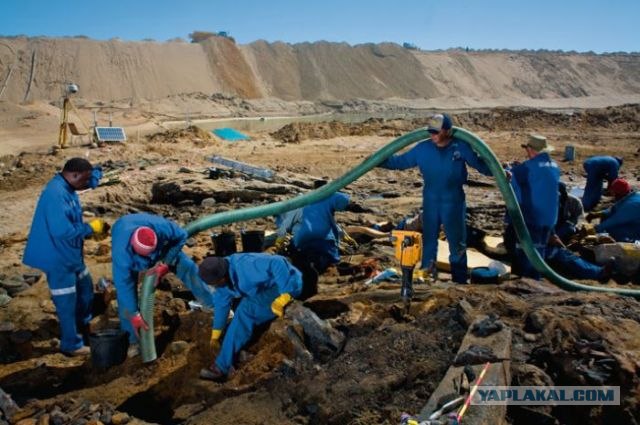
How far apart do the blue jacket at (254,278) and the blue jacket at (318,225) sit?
5.33 ft

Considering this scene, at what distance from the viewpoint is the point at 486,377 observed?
114 inches

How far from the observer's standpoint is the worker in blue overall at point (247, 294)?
13.4 feet

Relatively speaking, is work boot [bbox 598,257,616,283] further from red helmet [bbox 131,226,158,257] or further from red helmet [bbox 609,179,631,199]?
red helmet [bbox 131,226,158,257]

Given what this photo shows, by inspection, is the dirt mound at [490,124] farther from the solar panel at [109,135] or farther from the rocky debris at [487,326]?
the rocky debris at [487,326]

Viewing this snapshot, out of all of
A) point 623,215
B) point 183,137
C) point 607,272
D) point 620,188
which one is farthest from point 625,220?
point 183,137

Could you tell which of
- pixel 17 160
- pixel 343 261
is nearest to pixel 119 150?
pixel 17 160

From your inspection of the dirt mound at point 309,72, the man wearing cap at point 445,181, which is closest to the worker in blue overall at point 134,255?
the man wearing cap at point 445,181

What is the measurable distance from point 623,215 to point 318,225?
138 inches

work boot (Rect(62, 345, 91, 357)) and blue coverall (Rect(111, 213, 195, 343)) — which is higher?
blue coverall (Rect(111, 213, 195, 343))

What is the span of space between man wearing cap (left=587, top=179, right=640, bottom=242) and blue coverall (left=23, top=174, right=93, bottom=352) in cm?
559

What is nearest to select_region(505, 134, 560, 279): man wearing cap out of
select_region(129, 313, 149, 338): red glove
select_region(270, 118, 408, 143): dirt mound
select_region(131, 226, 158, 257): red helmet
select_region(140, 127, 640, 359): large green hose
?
select_region(140, 127, 640, 359): large green hose

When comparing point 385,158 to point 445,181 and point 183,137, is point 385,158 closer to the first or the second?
point 445,181

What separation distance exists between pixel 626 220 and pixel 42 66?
4098 cm

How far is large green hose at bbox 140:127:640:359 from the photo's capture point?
471cm
